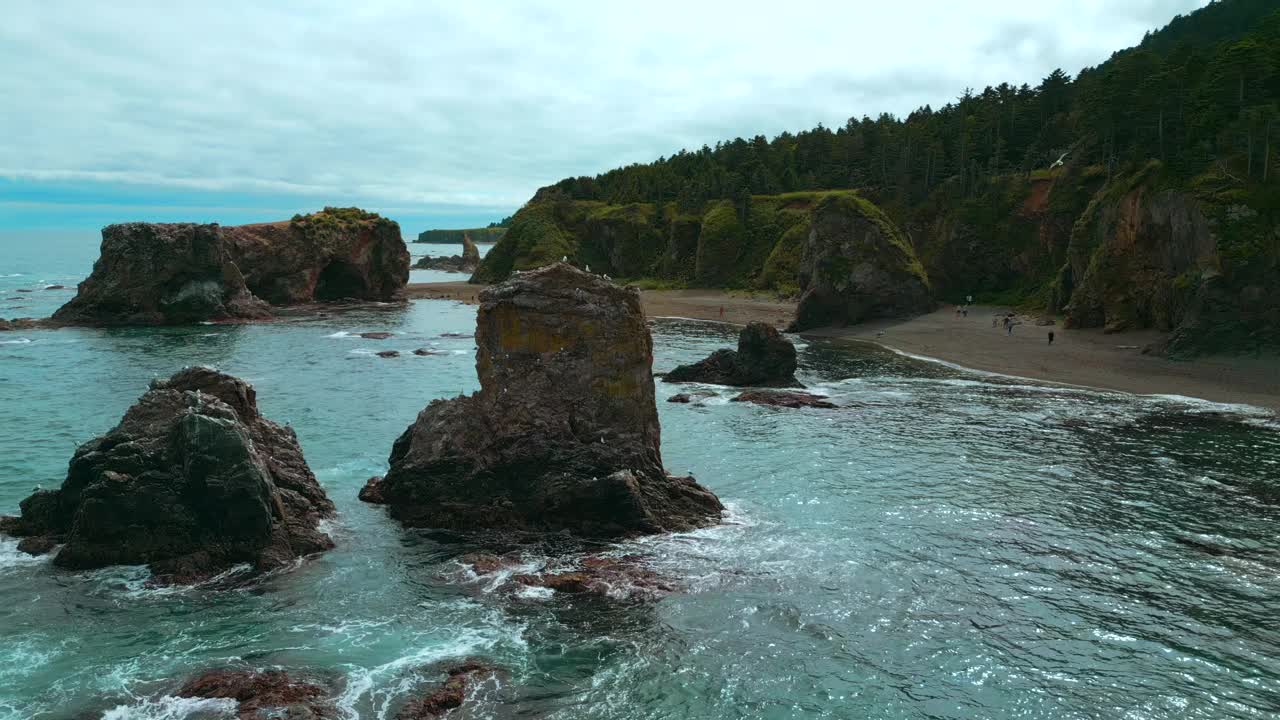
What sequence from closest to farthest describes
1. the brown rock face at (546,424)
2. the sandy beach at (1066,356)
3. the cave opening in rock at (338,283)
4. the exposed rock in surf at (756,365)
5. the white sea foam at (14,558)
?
the white sea foam at (14,558), the brown rock face at (546,424), the sandy beach at (1066,356), the exposed rock in surf at (756,365), the cave opening in rock at (338,283)

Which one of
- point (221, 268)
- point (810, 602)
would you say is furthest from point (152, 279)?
point (810, 602)

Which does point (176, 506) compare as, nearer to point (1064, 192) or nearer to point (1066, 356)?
point (1066, 356)

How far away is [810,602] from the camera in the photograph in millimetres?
21250

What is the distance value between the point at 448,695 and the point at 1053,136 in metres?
101

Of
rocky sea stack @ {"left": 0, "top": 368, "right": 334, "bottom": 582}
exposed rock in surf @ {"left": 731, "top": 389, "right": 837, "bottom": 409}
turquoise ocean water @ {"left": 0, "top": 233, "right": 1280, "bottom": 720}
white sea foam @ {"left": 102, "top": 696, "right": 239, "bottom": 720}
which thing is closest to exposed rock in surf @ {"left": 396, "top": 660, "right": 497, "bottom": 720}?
turquoise ocean water @ {"left": 0, "top": 233, "right": 1280, "bottom": 720}

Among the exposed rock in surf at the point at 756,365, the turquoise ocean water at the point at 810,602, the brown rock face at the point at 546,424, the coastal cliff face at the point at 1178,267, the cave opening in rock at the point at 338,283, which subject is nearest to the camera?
the turquoise ocean water at the point at 810,602

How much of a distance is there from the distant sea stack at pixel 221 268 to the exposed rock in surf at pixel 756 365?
55.6 m

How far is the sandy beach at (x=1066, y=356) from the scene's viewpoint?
46.8 m

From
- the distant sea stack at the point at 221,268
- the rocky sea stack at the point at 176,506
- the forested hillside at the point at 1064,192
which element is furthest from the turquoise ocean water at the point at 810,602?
the distant sea stack at the point at 221,268

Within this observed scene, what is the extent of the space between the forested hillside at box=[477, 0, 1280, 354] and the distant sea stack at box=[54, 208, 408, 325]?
110 feet

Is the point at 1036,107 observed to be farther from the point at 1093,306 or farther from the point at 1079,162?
the point at 1093,306

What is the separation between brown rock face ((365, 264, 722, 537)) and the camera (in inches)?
1035

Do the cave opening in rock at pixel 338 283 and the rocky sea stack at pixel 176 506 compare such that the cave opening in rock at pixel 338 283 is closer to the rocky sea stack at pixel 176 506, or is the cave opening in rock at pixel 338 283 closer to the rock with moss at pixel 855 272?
the rock with moss at pixel 855 272

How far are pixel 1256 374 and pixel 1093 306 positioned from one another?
17.2 meters
